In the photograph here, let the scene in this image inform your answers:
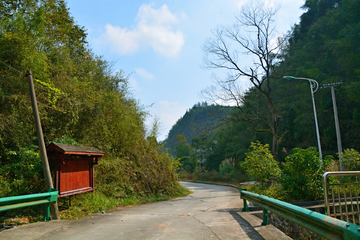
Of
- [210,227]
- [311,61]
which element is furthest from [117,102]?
[311,61]

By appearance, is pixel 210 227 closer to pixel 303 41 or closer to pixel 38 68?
pixel 38 68

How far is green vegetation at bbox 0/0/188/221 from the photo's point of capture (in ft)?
29.2

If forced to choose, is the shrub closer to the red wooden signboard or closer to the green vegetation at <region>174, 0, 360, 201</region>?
the green vegetation at <region>174, 0, 360, 201</region>

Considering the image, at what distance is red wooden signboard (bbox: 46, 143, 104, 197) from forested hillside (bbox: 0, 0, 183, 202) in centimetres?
100

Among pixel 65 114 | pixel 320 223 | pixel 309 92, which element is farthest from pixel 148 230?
pixel 309 92

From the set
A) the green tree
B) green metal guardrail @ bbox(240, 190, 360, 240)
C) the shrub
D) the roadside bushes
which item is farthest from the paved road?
the shrub

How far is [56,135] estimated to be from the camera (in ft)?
34.6

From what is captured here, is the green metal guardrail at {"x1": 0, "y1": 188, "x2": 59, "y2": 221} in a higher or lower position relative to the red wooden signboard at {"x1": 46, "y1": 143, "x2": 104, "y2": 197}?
lower

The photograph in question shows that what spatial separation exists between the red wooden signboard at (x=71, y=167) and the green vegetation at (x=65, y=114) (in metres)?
0.67

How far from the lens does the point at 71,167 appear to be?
8219 mm

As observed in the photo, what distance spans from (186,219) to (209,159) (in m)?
43.9

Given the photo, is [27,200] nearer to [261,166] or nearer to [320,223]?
[320,223]

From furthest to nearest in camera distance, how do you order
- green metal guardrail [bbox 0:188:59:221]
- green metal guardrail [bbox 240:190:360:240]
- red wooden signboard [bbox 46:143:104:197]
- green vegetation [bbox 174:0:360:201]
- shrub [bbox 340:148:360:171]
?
green vegetation [bbox 174:0:360:201]
shrub [bbox 340:148:360:171]
red wooden signboard [bbox 46:143:104:197]
green metal guardrail [bbox 0:188:59:221]
green metal guardrail [bbox 240:190:360:240]

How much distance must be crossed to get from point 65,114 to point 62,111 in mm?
656
